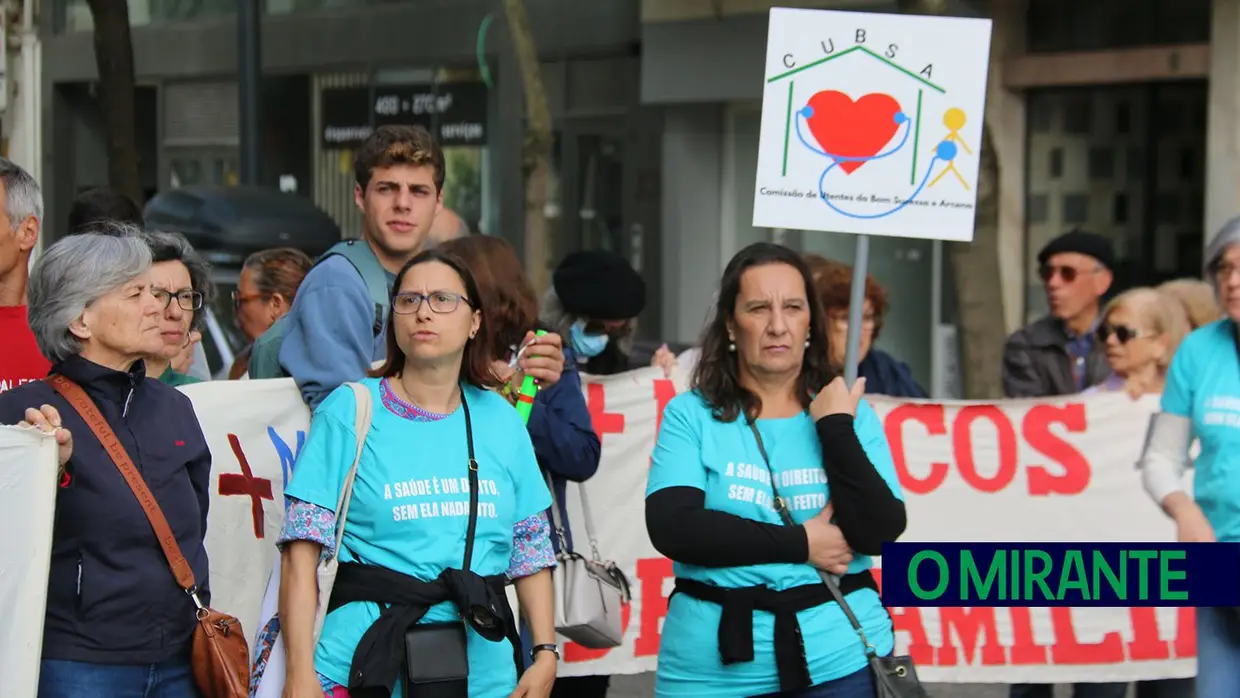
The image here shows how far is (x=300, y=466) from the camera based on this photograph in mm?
4039

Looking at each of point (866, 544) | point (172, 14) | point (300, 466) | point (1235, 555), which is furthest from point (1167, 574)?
point (172, 14)

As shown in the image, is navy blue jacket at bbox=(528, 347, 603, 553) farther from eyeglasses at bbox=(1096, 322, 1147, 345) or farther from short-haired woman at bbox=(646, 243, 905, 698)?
eyeglasses at bbox=(1096, 322, 1147, 345)

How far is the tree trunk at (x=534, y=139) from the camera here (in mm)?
16859

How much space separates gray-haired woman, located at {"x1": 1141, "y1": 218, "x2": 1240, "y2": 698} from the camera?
5.20 metres

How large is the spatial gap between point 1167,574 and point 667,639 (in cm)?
175

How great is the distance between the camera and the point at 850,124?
552cm

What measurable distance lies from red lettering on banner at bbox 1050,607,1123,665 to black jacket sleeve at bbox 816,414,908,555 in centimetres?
288

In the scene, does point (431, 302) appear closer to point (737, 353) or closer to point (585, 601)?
point (737, 353)

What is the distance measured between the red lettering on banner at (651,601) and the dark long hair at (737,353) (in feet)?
8.33

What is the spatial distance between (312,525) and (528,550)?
0.57 m

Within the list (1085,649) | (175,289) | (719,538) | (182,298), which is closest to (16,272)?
(175,289)

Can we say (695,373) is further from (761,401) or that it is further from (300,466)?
(300,466)

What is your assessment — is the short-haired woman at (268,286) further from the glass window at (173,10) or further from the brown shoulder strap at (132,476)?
the glass window at (173,10)

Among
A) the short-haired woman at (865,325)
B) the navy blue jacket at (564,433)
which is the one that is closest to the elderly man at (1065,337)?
the short-haired woman at (865,325)
